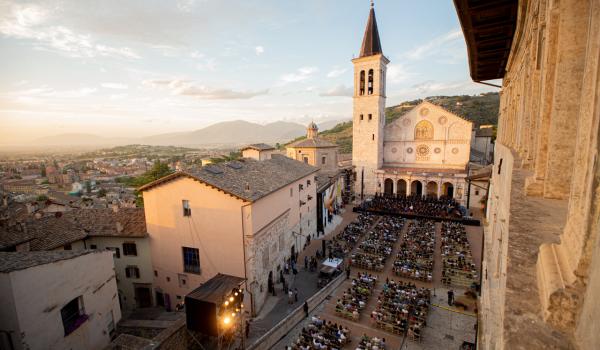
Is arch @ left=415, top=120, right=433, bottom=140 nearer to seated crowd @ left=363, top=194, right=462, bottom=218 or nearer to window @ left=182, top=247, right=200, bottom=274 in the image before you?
seated crowd @ left=363, top=194, right=462, bottom=218

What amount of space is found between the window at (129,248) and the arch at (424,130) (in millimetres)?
37251

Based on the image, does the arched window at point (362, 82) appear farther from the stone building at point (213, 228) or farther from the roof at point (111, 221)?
the roof at point (111, 221)

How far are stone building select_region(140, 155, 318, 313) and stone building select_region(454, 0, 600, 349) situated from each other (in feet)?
42.7

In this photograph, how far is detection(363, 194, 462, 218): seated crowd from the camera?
104ft

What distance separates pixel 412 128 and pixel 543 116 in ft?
128

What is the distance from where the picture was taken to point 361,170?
40500 millimetres

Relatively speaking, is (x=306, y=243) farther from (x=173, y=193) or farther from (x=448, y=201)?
(x=448, y=201)

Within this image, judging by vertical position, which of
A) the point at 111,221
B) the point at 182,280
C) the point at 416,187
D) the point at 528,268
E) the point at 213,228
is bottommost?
the point at 182,280

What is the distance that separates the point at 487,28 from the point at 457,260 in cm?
1721

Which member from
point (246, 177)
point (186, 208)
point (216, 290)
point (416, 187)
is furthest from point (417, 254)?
point (416, 187)

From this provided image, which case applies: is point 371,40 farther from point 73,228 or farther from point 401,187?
point 73,228

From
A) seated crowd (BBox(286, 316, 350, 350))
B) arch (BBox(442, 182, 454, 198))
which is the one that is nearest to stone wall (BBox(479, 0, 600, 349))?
seated crowd (BBox(286, 316, 350, 350))

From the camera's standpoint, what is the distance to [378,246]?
22.8 m

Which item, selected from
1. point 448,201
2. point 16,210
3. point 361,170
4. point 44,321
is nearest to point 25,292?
point 44,321
